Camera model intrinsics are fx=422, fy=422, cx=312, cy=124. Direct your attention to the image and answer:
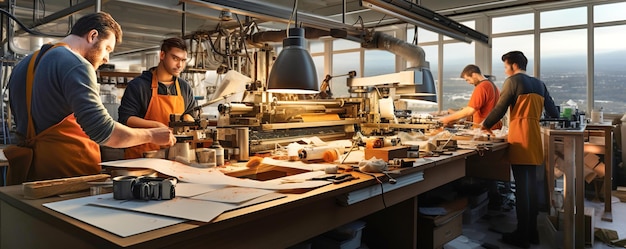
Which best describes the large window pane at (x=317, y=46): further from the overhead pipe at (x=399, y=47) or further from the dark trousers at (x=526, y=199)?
the dark trousers at (x=526, y=199)

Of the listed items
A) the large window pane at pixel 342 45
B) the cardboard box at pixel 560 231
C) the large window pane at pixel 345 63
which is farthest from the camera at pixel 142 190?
the large window pane at pixel 342 45

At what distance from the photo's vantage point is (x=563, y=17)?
7.04m

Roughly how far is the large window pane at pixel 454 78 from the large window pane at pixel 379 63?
1109 millimetres

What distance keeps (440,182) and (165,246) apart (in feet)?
6.79

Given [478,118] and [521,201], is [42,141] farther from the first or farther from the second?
[478,118]

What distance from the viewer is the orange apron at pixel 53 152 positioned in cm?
190

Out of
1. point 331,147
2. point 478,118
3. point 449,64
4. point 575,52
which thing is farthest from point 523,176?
point 449,64

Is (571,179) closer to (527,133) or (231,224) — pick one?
(527,133)

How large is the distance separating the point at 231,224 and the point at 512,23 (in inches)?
298

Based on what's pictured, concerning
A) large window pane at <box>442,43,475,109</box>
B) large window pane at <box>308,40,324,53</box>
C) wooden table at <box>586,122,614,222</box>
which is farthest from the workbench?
large window pane at <box>308,40,324,53</box>

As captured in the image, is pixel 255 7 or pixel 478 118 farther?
pixel 478 118

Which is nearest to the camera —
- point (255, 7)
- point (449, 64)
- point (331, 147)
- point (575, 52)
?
point (331, 147)

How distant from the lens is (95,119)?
1677 mm

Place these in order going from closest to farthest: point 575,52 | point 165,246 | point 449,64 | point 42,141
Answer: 1. point 165,246
2. point 42,141
3. point 575,52
4. point 449,64
